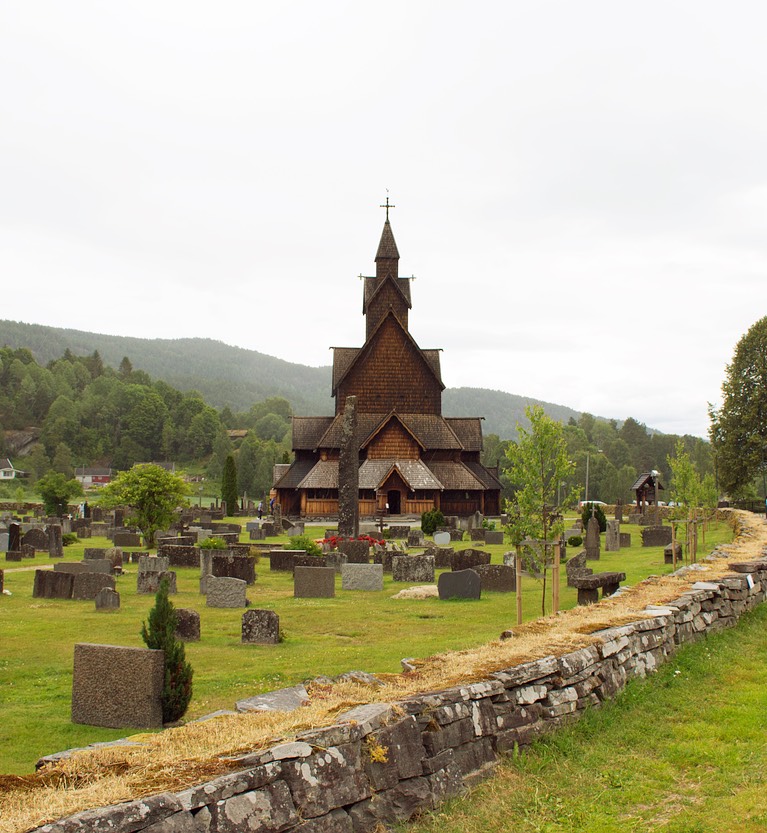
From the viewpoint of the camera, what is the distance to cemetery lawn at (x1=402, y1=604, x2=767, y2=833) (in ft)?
18.7

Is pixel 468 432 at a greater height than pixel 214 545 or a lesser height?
greater

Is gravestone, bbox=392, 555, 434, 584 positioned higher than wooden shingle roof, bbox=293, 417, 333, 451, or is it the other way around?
wooden shingle roof, bbox=293, 417, 333, 451

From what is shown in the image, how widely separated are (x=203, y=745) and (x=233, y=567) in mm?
18214

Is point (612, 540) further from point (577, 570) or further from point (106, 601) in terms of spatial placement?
point (106, 601)

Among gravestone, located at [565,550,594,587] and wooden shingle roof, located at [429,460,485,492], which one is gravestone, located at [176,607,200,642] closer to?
gravestone, located at [565,550,594,587]

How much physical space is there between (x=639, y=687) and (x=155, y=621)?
5153mm

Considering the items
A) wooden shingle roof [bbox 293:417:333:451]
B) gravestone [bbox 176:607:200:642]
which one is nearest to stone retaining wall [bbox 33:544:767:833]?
gravestone [bbox 176:607:200:642]

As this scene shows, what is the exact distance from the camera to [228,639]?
15.0 m

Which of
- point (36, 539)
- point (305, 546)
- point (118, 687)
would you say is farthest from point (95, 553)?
point (118, 687)

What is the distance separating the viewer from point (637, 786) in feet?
20.9

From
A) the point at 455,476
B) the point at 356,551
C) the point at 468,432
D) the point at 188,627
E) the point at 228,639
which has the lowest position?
the point at 228,639

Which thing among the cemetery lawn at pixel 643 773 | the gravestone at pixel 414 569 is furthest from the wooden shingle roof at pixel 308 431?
the cemetery lawn at pixel 643 773

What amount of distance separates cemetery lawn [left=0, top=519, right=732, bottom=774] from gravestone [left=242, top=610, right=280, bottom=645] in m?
0.22

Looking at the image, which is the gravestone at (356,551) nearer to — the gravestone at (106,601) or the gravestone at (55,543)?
the gravestone at (55,543)
